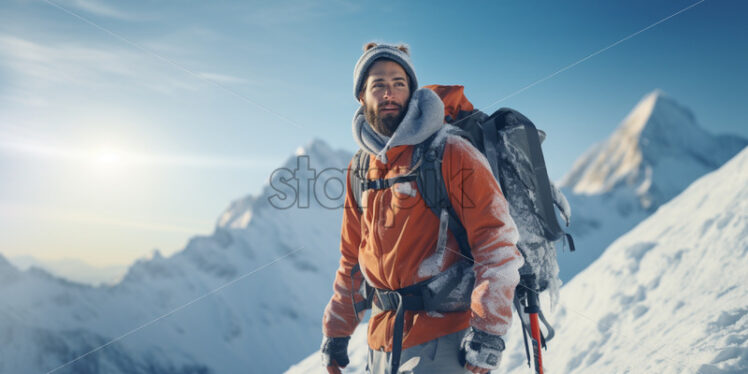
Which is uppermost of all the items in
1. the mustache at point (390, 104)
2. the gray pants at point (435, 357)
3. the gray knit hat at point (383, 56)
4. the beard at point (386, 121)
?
the gray knit hat at point (383, 56)

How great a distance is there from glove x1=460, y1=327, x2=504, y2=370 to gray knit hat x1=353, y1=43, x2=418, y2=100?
5.93 ft

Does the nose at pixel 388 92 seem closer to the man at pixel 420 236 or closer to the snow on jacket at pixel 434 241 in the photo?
the man at pixel 420 236

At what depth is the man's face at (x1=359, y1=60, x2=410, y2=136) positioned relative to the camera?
3.17 m

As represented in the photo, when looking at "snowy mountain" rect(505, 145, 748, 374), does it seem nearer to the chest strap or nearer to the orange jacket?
the orange jacket

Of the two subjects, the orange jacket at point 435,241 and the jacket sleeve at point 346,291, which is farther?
the jacket sleeve at point 346,291

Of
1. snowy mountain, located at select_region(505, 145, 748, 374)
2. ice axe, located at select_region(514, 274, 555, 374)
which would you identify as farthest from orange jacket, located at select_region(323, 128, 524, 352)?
snowy mountain, located at select_region(505, 145, 748, 374)

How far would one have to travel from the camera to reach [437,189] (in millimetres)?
2852

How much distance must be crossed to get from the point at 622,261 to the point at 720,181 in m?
2.42

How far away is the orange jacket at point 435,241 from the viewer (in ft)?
8.59

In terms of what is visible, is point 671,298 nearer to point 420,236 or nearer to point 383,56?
point 420,236

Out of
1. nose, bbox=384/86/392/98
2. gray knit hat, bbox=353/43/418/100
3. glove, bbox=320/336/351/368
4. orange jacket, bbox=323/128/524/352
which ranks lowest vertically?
glove, bbox=320/336/351/368

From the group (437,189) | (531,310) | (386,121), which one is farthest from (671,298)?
(386,121)

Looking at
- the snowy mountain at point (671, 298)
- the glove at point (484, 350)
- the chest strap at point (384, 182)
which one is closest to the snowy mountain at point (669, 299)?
the snowy mountain at point (671, 298)

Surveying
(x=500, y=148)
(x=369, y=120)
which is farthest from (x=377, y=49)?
(x=500, y=148)
